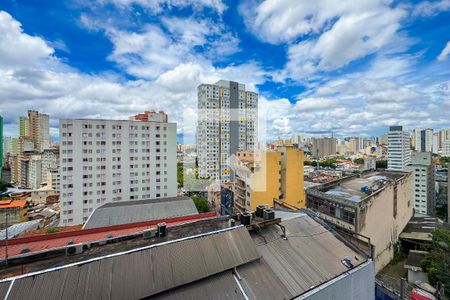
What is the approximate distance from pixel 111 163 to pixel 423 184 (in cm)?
4193

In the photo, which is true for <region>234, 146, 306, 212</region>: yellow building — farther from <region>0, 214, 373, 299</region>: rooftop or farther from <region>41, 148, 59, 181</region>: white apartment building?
<region>41, 148, 59, 181</region>: white apartment building

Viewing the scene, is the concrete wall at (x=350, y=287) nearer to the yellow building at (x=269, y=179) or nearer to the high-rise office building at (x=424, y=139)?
the yellow building at (x=269, y=179)

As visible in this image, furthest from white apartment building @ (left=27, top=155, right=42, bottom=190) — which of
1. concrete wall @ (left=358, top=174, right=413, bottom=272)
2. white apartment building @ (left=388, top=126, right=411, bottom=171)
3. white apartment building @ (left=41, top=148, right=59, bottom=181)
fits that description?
white apartment building @ (left=388, top=126, right=411, bottom=171)

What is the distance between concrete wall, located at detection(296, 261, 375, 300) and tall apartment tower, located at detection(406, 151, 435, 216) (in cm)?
3192

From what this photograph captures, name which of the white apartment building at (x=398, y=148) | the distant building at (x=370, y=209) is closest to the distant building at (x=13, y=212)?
the distant building at (x=370, y=209)

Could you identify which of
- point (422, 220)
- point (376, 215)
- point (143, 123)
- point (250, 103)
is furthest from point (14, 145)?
point (422, 220)

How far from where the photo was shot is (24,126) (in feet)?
197

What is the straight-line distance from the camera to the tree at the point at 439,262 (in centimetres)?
1155

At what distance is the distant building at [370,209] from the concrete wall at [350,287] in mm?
4970

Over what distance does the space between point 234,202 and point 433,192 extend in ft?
107

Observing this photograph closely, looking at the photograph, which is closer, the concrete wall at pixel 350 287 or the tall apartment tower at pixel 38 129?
the concrete wall at pixel 350 287

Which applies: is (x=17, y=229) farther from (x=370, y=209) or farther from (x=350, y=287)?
(x=370, y=209)

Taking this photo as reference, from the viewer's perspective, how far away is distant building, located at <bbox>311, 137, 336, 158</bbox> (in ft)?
289

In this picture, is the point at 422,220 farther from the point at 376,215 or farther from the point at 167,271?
the point at 167,271
